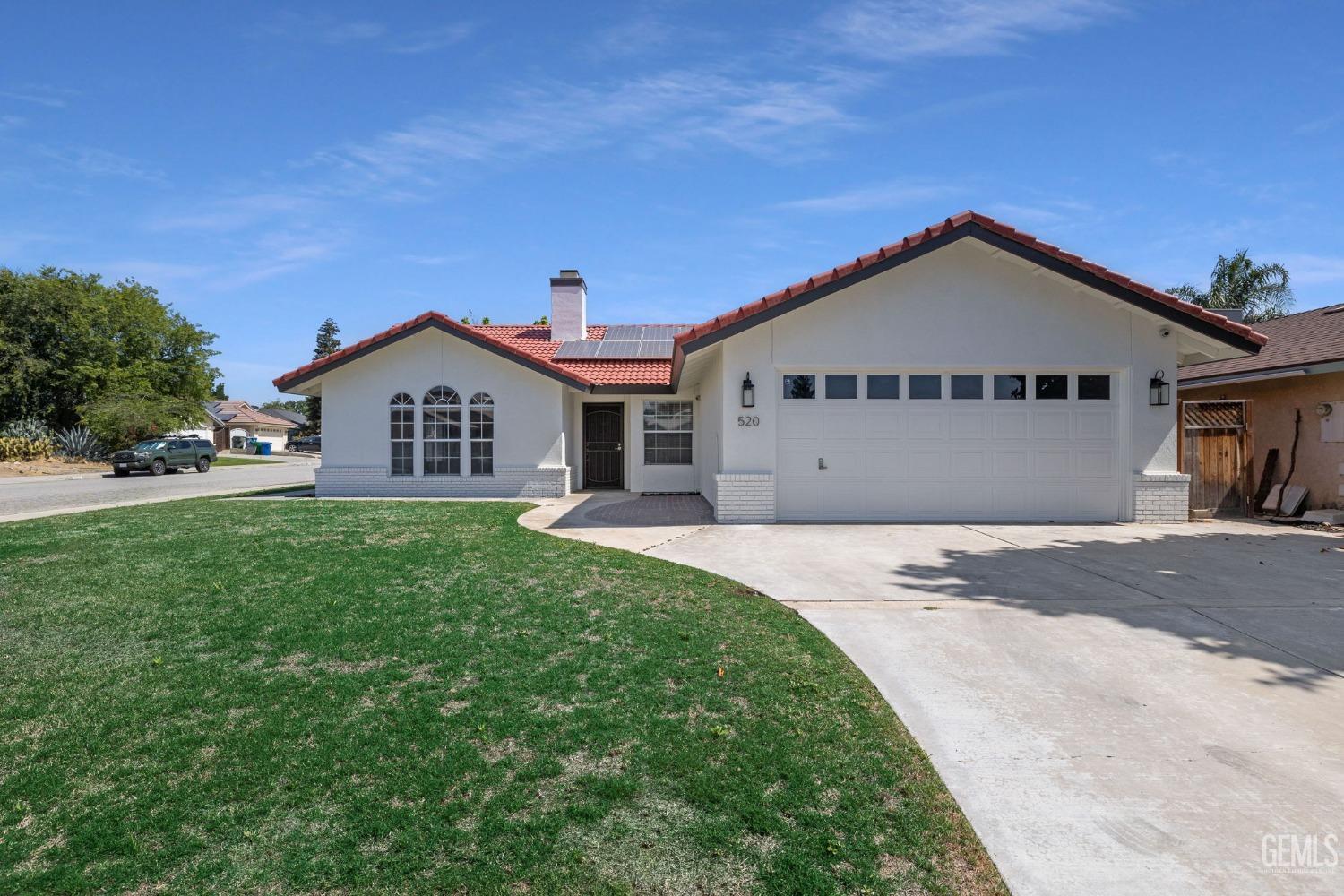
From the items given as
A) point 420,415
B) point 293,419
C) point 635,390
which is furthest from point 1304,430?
point 293,419

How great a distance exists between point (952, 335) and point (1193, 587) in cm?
543

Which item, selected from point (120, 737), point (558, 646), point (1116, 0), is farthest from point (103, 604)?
point (1116, 0)

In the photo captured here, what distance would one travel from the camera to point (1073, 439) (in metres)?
11.2

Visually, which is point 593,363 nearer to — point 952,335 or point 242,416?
point 952,335

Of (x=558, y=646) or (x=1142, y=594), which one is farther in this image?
(x=1142, y=594)

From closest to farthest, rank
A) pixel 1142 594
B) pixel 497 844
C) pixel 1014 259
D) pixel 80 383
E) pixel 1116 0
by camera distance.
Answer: pixel 497 844
pixel 1142 594
pixel 1116 0
pixel 1014 259
pixel 80 383

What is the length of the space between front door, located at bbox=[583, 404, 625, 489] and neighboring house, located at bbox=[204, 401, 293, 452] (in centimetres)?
4686

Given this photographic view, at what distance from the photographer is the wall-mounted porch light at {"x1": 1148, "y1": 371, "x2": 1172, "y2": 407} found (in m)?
10.9

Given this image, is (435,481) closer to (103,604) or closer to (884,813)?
(103,604)

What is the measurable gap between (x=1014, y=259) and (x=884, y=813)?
403 inches

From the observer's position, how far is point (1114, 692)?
163 inches

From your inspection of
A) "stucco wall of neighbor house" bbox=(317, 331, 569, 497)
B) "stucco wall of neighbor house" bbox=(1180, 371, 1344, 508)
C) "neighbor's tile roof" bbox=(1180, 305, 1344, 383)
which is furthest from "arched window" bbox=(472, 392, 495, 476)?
"stucco wall of neighbor house" bbox=(1180, 371, 1344, 508)

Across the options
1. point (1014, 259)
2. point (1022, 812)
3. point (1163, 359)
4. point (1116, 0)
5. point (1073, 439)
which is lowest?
point (1022, 812)

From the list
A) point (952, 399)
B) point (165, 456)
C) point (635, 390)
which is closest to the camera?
point (952, 399)
